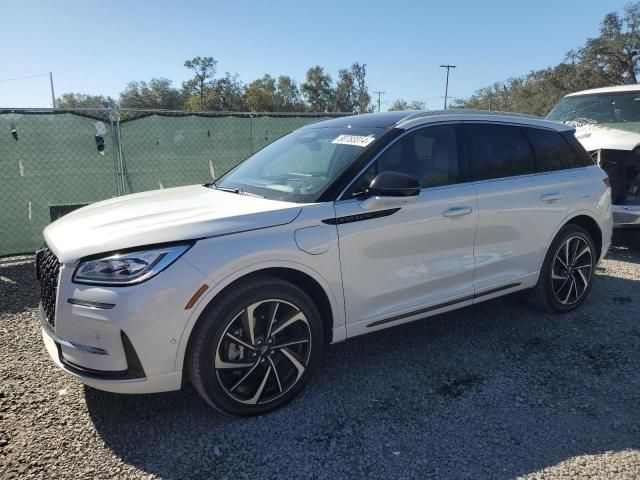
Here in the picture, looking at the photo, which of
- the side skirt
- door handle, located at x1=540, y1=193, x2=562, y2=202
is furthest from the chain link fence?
door handle, located at x1=540, y1=193, x2=562, y2=202

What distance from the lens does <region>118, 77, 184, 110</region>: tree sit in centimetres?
8656

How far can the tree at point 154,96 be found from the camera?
86.6 meters

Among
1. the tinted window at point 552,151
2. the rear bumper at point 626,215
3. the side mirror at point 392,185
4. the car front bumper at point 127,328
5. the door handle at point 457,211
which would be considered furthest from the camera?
the rear bumper at point 626,215

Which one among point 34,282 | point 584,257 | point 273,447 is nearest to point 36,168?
point 34,282

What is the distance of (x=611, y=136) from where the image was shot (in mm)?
6961

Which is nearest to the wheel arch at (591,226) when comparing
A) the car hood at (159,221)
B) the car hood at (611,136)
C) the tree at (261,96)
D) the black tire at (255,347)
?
the car hood at (611,136)

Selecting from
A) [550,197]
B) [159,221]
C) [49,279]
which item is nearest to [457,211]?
[550,197]

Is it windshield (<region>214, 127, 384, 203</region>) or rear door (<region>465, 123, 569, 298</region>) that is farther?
rear door (<region>465, 123, 569, 298</region>)

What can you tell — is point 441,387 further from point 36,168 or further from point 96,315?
point 36,168

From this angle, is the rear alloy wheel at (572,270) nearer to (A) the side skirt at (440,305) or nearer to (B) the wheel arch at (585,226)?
(B) the wheel arch at (585,226)

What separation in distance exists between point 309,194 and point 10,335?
3.01 metres

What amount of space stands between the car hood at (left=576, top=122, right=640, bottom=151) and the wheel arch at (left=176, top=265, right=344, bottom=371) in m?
5.43

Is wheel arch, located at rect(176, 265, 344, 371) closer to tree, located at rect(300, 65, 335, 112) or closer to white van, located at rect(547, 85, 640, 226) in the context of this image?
white van, located at rect(547, 85, 640, 226)

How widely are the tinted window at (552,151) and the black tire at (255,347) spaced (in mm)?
2650
